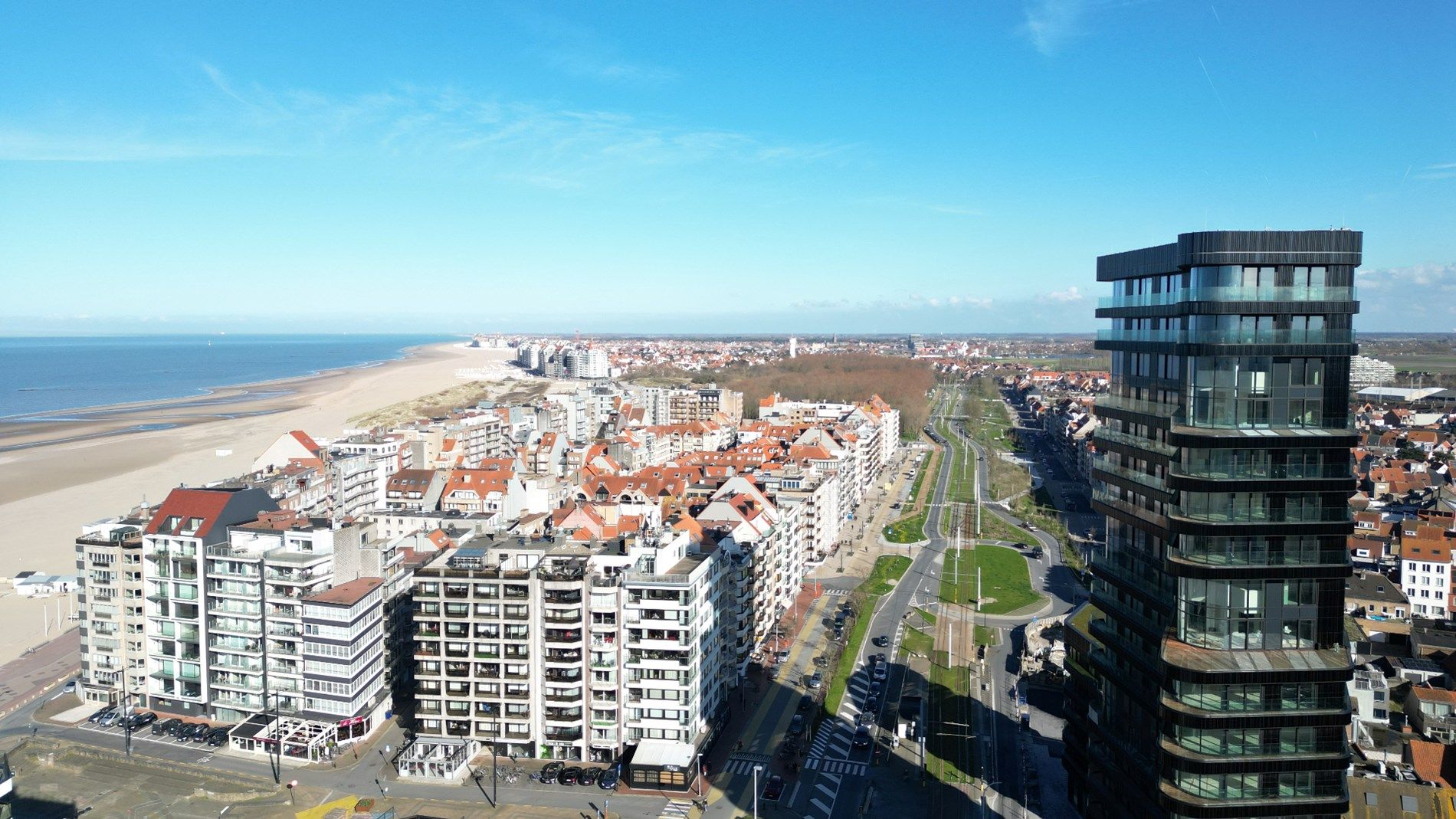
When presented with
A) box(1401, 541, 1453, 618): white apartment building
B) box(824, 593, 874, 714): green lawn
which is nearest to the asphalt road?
box(824, 593, 874, 714): green lawn

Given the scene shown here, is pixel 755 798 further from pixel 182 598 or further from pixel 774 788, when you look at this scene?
pixel 182 598

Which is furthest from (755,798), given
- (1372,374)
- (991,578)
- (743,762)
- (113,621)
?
(1372,374)

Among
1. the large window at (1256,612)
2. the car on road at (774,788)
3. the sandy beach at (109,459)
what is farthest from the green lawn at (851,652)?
the sandy beach at (109,459)

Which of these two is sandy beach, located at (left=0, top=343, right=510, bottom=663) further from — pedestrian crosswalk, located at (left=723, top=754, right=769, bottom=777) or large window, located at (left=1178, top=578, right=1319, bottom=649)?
large window, located at (left=1178, top=578, right=1319, bottom=649)

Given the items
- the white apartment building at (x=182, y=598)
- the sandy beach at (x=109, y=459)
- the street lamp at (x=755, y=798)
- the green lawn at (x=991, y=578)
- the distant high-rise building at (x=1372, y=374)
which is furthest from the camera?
the distant high-rise building at (x=1372, y=374)

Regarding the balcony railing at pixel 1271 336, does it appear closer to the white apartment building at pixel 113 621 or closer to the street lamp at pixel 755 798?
the street lamp at pixel 755 798

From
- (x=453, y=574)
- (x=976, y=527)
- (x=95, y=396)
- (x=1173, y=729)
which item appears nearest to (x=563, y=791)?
(x=453, y=574)
